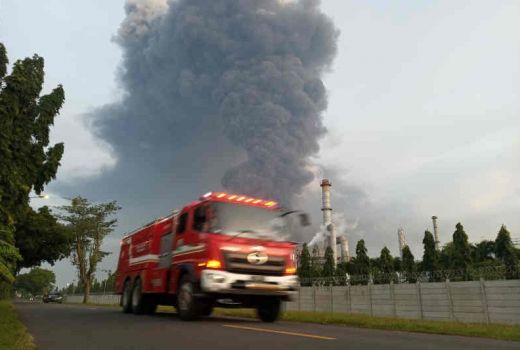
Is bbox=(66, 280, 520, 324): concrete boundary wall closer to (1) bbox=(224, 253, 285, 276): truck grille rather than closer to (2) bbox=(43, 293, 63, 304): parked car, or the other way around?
(1) bbox=(224, 253, 285, 276): truck grille

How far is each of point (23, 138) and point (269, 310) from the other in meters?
15.6

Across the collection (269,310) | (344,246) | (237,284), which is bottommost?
(269,310)

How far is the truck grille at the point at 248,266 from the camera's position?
1114 centimetres

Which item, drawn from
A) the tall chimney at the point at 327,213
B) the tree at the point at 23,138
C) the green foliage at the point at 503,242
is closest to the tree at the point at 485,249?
the green foliage at the point at 503,242

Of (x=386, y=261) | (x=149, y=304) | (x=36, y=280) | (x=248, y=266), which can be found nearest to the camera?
(x=248, y=266)

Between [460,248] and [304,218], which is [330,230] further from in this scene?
[304,218]

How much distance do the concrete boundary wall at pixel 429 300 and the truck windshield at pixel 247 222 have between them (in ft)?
43.5

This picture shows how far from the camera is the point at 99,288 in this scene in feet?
378

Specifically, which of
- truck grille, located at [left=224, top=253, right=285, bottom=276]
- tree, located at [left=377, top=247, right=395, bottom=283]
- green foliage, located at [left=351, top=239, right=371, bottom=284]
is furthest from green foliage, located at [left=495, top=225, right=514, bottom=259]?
truck grille, located at [left=224, top=253, right=285, bottom=276]

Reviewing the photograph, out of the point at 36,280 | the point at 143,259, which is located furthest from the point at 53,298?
the point at 36,280

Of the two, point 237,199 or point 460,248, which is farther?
point 460,248

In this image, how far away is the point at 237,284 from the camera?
36.2ft

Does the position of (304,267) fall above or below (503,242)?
below

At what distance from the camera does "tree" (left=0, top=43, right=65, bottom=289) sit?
19.3m
